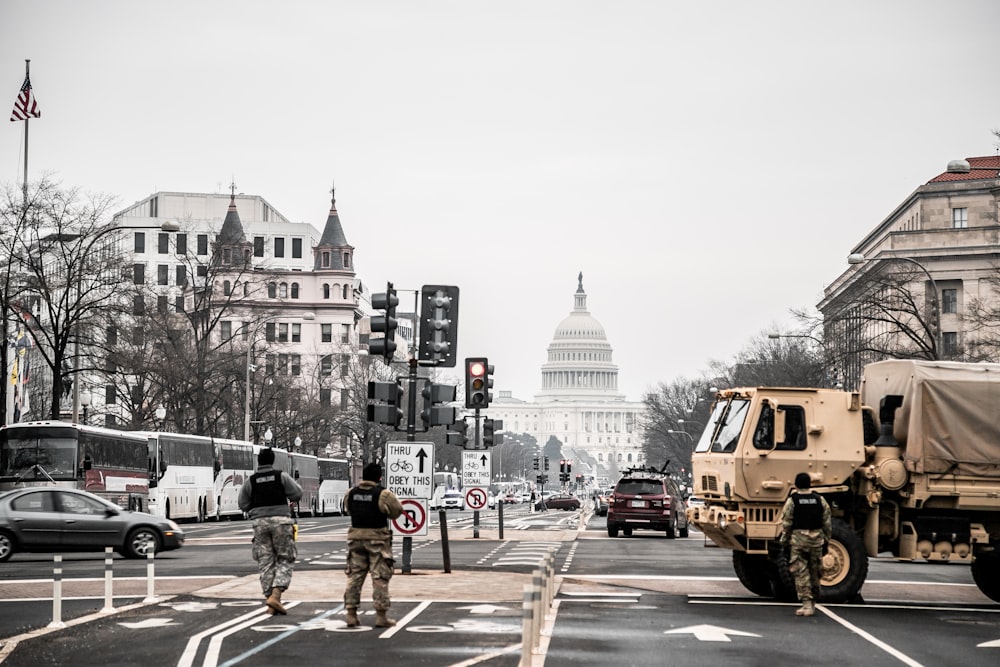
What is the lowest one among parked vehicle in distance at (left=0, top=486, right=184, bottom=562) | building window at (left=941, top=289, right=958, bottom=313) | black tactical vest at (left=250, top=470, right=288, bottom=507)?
parked vehicle in distance at (left=0, top=486, right=184, bottom=562)

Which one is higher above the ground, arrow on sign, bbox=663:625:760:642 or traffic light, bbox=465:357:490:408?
traffic light, bbox=465:357:490:408

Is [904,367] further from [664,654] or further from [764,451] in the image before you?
[664,654]

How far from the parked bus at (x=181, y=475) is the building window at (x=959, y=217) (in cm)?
5543

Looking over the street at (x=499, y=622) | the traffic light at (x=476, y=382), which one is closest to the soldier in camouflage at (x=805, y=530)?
the street at (x=499, y=622)

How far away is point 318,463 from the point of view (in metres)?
77.2

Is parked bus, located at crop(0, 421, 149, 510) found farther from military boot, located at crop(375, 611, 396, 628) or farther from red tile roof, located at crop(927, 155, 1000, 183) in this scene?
red tile roof, located at crop(927, 155, 1000, 183)

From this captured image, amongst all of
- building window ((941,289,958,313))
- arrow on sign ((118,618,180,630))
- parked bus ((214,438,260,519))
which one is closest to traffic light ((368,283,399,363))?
arrow on sign ((118,618,180,630))

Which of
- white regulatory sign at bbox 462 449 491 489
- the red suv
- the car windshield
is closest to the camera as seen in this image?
white regulatory sign at bbox 462 449 491 489

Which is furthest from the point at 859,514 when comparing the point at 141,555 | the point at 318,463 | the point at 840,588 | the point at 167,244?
the point at 167,244

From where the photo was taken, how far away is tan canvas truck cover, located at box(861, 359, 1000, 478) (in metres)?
20.6

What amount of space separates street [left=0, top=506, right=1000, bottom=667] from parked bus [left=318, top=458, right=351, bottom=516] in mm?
49000

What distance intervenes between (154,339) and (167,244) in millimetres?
59814

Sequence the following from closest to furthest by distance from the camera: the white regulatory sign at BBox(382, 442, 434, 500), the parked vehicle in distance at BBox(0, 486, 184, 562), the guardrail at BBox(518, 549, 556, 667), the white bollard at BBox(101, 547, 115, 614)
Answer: the guardrail at BBox(518, 549, 556, 667) < the white bollard at BBox(101, 547, 115, 614) < the white regulatory sign at BBox(382, 442, 434, 500) < the parked vehicle in distance at BBox(0, 486, 184, 562)

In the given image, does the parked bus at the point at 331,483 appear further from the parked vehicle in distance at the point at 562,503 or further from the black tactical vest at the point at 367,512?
the black tactical vest at the point at 367,512
